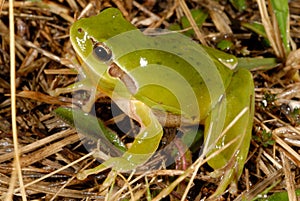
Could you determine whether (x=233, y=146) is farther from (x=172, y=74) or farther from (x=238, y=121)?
(x=172, y=74)

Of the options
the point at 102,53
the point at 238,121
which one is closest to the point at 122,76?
the point at 102,53

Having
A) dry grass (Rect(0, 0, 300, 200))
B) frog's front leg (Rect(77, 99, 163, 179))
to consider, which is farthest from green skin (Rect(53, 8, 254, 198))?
dry grass (Rect(0, 0, 300, 200))

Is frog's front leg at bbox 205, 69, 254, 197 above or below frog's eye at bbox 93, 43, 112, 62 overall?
below

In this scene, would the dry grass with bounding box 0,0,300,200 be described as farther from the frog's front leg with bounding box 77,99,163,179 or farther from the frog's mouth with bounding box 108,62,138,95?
the frog's mouth with bounding box 108,62,138,95

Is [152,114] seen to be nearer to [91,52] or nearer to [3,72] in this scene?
[91,52]

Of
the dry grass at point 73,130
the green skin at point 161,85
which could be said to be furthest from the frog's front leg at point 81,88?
the green skin at point 161,85

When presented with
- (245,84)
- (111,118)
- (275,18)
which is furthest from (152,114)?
(275,18)
